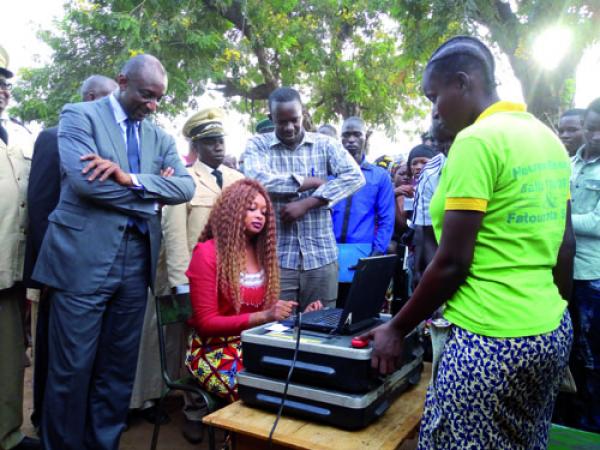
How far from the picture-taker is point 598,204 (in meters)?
2.81

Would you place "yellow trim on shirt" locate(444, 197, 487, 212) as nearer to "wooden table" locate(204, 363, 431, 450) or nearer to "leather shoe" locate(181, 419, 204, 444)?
"wooden table" locate(204, 363, 431, 450)

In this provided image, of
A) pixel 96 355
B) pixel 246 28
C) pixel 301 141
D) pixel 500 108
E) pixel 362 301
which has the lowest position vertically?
pixel 96 355

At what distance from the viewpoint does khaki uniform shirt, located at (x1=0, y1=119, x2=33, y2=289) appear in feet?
9.58

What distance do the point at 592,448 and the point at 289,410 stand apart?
1399mm

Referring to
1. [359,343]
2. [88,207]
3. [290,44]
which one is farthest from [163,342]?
[290,44]

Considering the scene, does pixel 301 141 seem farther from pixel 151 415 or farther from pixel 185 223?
pixel 151 415

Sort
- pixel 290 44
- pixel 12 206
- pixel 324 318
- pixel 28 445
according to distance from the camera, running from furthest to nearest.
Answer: pixel 290 44 → pixel 28 445 → pixel 12 206 → pixel 324 318

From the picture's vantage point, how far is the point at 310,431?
5.35 ft

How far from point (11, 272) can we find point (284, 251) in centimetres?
159

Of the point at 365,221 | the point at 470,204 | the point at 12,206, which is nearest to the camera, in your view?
the point at 470,204

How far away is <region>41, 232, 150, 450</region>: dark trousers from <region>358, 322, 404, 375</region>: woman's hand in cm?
159

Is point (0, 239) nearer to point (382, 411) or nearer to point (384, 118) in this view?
point (382, 411)

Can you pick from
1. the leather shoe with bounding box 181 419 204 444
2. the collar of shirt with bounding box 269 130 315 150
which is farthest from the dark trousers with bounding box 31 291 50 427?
the collar of shirt with bounding box 269 130 315 150

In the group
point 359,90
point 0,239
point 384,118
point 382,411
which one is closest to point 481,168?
point 382,411
